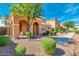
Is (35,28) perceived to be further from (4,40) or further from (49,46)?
(4,40)

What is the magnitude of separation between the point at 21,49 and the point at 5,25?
610 millimetres

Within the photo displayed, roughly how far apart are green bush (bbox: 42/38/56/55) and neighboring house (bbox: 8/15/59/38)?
24cm

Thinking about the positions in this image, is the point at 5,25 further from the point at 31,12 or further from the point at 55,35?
the point at 55,35

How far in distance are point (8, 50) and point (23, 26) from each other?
590 millimetres

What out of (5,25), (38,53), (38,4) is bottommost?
(38,53)

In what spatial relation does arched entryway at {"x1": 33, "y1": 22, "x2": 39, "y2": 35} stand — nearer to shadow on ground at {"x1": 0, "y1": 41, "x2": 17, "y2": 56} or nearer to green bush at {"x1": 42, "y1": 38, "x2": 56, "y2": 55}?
green bush at {"x1": 42, "y1": 38, "x2": 56, "y2": 55}

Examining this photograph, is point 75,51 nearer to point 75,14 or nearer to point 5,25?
point 75,14

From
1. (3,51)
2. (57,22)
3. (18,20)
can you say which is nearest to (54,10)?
(57,22)

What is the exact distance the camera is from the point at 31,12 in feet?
22.8

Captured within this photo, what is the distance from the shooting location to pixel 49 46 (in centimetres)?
699

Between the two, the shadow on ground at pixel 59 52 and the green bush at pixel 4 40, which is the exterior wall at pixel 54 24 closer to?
the shadow on ground at pixel 59 52

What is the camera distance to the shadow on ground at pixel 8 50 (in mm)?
6977

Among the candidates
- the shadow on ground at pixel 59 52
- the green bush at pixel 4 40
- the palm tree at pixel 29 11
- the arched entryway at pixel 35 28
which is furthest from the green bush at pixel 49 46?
the green bush at pixel 4 40

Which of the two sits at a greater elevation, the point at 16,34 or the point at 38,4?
the point at 38,4
